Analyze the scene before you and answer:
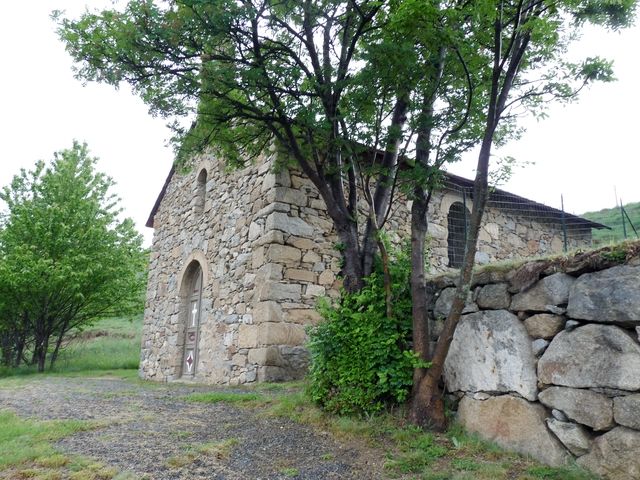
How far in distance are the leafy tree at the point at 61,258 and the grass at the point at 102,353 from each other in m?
0.88

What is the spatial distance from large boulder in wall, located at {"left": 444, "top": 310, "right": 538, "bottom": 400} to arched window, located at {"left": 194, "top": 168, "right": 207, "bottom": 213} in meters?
8.31

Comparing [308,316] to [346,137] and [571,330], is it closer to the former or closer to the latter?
[346,137]

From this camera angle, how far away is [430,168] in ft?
16.2

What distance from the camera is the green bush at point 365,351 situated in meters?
4.71

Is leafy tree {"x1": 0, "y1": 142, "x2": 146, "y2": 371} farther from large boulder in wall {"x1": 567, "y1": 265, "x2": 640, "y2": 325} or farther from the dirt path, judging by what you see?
large boulder in wall {"x1": 567, "y1": 265, "x2": 640, "y2": 325}

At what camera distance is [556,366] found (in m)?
3.63

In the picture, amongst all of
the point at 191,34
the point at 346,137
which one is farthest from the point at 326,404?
the point at 191,34

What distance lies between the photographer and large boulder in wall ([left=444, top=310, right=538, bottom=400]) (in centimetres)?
389

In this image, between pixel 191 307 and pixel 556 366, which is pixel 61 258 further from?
pixel 556 366

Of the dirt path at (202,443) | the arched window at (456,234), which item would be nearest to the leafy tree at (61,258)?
the dirt path at (202,443)

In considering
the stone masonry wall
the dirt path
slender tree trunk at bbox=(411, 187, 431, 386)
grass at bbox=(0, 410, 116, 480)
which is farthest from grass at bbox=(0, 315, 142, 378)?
slender tree trunk at bbox=(411, 187, 431, 386)

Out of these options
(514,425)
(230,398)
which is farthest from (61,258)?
(514,425)

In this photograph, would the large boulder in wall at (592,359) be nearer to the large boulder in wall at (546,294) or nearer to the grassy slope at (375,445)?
the large boulder in wall at (546,294)

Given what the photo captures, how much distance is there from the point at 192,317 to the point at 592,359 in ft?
29.7
